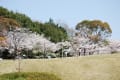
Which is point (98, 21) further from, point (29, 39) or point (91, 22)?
point (29, 39)

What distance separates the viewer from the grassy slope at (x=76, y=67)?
20.7 meters

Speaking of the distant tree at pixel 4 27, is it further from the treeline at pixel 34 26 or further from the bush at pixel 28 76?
the bush at pixel 28 76

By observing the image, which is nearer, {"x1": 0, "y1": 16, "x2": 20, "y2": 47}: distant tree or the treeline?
{"x1": 0, "y1": 16, "x2": 20, "y2": 47}: distant tree

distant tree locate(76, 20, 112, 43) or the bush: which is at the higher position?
distant tree locate(76, 20, 112, 43)

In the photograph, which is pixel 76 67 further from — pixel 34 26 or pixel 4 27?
pixel 34 26

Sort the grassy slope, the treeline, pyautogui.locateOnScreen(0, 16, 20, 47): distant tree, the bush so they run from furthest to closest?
the treeline → pyautogui.locateOnScreen(0, 16, 20, 47): distant tree → the grassy slope → the bush

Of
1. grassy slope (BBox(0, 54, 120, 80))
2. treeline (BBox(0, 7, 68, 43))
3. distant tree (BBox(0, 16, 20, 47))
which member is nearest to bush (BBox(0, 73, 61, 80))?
grassy slope (BBox(0, 54, 120, 80))

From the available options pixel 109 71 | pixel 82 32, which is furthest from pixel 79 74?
pixel 82 32

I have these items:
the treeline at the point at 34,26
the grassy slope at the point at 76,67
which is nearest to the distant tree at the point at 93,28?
the treeline at the point at 34,26

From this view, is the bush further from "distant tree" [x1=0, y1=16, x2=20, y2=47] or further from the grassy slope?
"distant tree" [x1=0, y1=16, x2=20, y2=47]

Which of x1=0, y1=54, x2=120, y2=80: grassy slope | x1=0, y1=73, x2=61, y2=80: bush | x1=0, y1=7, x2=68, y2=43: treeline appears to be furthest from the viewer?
x1=0, y1=7, x2=68, y2=43: treeline

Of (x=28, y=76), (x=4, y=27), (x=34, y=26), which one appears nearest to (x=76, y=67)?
(x=28, y=76)

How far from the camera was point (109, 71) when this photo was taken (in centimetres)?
2164

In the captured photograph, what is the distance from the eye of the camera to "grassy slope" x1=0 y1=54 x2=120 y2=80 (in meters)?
20.7
